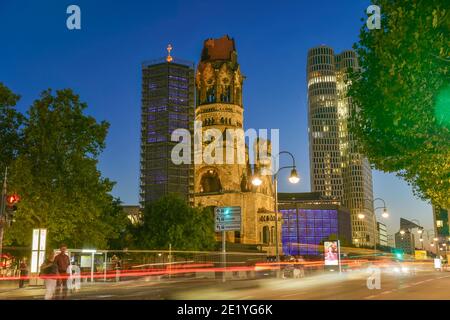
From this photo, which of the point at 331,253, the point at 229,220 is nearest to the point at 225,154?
the point at 331,253

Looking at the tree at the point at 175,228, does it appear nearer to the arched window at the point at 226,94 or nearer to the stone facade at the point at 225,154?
the stone facade at the point at 225,154

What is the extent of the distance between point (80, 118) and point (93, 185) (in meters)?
5.34

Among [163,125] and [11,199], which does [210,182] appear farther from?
[11,199]

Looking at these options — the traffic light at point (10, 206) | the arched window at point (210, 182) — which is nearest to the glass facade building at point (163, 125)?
the arched window at point (210, 182)

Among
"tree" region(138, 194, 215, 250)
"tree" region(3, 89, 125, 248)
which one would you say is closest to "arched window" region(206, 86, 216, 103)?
"tree" region(138, 194, 215, 250)

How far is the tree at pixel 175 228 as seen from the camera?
66062 millimetres

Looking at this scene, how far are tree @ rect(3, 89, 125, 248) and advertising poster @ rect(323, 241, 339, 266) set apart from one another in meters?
18.1

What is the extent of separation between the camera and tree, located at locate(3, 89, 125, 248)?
38.1m

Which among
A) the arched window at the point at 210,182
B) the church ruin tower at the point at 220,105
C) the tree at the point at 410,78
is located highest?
the church ruin tower at the point at 220,105

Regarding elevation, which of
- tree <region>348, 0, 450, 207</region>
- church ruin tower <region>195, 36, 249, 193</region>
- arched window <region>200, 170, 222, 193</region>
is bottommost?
tree <region>348, 0, 450, 207</region>

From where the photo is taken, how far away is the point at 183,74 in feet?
414

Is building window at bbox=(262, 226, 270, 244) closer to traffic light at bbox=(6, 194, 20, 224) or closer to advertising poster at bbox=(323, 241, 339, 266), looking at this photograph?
advertising poster at bbox=(323, 241, 339, 266)

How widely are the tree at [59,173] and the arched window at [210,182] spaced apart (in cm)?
6071
